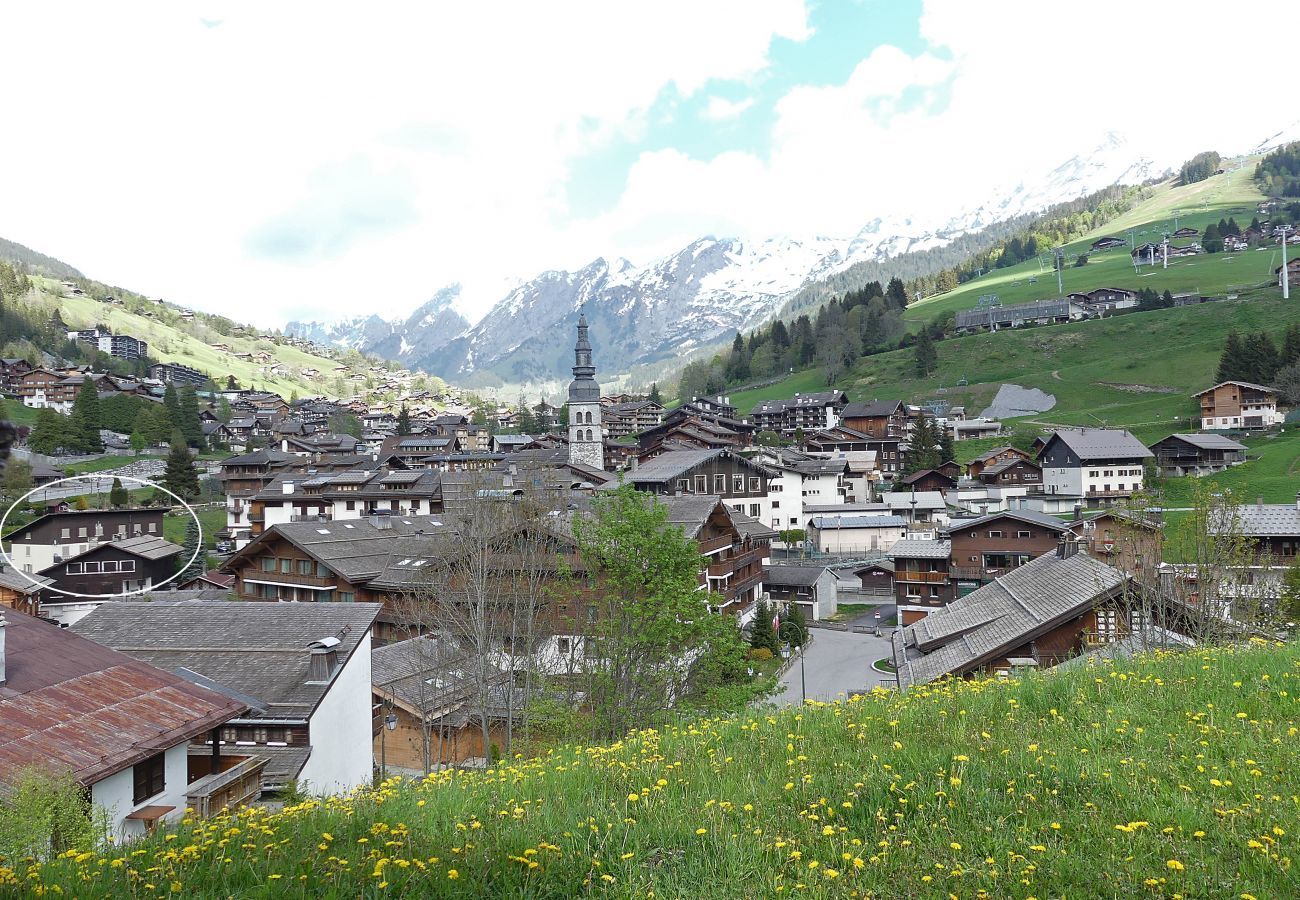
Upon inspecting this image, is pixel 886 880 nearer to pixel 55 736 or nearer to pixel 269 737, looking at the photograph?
pixel 55 736

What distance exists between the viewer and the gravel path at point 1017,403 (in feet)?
398

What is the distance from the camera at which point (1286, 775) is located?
623cm

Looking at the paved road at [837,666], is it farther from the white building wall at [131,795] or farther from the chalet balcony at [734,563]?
the white building wall at [131,795]

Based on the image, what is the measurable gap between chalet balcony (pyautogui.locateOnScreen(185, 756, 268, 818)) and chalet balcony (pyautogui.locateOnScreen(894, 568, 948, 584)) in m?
40.6

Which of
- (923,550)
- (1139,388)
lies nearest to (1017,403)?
(1139,388)

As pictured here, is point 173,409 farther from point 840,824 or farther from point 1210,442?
point 840,824

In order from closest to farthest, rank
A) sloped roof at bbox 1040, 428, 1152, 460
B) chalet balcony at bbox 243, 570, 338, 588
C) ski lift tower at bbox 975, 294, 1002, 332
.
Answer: chalet balcony at bbox 243, 570, 338, 588
sloped roof at bbox 1040, 428, 1152, 460
ski lift tower at bbox 975, 294, 1002, 332

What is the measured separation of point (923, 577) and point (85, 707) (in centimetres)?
4534

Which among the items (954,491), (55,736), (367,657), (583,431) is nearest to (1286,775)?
(55,736)

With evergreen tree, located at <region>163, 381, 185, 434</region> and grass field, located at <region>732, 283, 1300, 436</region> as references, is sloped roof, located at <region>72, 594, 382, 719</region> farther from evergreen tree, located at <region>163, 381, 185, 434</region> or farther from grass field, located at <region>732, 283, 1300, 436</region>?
grass field, located at <region>732, 283, 1300, 436</region>

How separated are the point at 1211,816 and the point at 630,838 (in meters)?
4.04

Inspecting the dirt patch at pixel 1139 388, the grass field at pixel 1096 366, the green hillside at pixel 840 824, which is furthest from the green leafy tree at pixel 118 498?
the dirt patch at pixel 1139 388

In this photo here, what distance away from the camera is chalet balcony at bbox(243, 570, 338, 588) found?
40656 mm

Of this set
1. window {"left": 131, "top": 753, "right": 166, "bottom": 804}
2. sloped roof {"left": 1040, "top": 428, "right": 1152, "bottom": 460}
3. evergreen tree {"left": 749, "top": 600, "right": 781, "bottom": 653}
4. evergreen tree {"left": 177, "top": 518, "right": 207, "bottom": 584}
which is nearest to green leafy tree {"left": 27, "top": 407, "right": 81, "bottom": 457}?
evergreen tree {"left": 177, "top": 518, "right": 207, "bottom": 584}
